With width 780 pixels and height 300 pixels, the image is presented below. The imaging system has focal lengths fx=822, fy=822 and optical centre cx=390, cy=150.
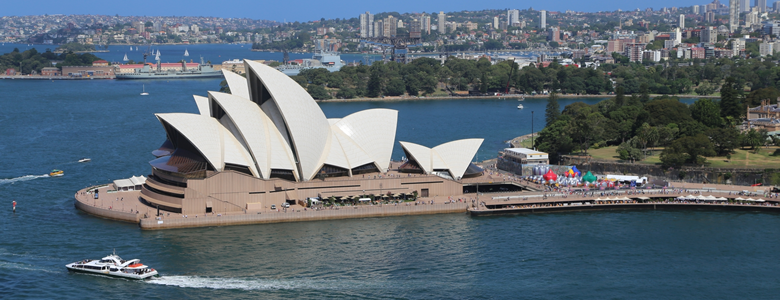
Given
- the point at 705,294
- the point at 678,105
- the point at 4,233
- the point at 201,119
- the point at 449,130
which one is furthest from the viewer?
the point at 449,130

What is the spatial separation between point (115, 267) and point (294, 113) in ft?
43.3

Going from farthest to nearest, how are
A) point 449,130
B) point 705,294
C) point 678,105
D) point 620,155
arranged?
point 449,130, point 678,105, point 620,155, point 705,294

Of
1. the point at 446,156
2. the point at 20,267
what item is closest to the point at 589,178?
the point at 446,156

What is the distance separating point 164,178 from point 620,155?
27671 mm

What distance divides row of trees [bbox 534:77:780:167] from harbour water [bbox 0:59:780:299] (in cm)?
886

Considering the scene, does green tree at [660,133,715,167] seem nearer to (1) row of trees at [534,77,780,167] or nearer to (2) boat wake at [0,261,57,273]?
(1) row of trees at [534,77,780,167]

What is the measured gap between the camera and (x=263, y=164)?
4025 centimetres

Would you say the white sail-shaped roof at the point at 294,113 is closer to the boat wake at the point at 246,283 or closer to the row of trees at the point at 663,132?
the boat wake at the point at 246,283

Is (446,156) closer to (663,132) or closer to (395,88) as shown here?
(663,132)

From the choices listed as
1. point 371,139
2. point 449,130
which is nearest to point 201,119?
point 371,139

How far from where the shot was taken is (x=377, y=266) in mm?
31453

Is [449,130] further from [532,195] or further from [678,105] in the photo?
[532,195]

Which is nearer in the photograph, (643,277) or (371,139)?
(643,277)

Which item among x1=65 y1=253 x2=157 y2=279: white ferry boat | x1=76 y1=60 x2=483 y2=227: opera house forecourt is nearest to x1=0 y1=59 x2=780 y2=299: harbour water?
x1=65 y1=253 x2=157 y2=279: white ferry boat
